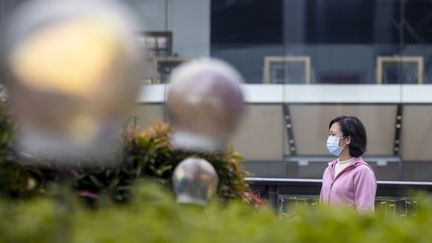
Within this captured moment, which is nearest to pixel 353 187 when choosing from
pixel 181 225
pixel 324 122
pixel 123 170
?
pixel 123 170

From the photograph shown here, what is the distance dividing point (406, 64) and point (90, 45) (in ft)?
47.5

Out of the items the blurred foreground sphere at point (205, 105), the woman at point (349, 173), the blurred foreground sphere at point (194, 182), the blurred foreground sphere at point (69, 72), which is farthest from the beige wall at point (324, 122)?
the blurred foreground sphere at point (69, 72)

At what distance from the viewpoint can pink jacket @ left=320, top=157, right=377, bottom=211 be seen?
25.2ft

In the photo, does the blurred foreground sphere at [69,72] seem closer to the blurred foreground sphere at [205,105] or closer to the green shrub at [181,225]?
the green shrub at [181,225]

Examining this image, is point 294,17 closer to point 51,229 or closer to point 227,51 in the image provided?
point 227,51

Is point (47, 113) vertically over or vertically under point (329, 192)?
over

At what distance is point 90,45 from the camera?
Result: 11.9 ft

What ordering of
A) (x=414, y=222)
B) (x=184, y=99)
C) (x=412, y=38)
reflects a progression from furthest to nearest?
(x=412, y=38)
(x=184, y=99)
(x=414, y=222)

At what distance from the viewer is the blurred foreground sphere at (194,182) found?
5.08 metres

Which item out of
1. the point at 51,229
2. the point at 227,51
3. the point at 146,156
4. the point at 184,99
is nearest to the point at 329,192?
the point at 146,156

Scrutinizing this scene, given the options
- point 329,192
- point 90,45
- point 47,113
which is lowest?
point 329,192

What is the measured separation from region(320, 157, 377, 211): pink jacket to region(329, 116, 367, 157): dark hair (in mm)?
87

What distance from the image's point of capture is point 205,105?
4594 mm

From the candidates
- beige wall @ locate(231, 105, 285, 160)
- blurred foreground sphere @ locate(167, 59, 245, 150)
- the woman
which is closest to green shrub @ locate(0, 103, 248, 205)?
blurred foreground sphere @ locate(167, 59, 245, 150)
